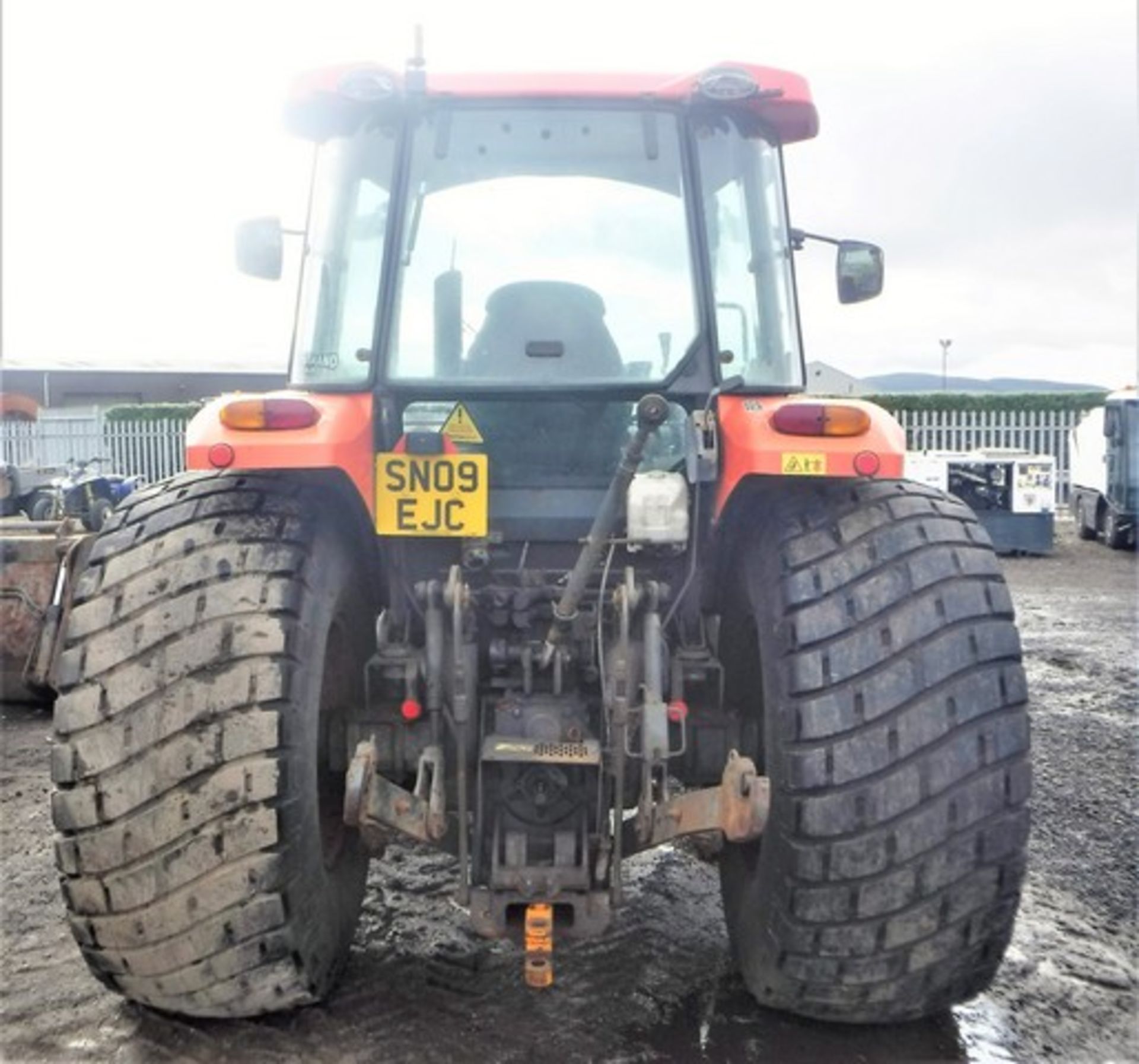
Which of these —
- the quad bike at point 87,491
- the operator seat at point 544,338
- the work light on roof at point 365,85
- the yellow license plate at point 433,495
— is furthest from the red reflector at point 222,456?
the quad bike at point 87,491

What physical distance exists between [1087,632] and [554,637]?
8.15 meters

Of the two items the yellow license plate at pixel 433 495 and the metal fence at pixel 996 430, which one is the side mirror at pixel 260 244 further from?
the metal fence at pixel 996 430

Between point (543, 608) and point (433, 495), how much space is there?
1.35 ft

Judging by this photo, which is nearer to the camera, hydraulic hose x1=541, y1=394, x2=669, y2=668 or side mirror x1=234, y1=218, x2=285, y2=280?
hydraulic hose x1=541, y1=394, x2=669, y2=668

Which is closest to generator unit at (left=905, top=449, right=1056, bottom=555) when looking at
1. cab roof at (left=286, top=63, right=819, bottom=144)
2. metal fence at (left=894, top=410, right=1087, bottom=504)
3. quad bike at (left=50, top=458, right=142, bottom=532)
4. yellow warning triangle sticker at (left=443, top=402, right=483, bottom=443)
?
metal fence at (left=894, top=410, right=1087, bottom=504)

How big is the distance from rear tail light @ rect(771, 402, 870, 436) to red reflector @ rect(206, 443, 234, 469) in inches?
53.4

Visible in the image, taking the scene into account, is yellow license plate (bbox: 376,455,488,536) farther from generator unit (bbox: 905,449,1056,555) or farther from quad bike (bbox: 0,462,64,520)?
generator unit (bbox: 905,449,1056,555)

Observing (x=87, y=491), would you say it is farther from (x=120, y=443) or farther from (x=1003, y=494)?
(x=1003, y=494)

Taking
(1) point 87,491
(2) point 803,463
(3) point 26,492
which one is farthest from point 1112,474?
(2) point 803,463

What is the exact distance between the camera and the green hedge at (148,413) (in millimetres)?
23453

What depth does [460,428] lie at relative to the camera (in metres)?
3.26

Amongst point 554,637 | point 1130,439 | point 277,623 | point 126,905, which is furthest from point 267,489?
point 1130,439

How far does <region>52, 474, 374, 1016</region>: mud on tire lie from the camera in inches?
108

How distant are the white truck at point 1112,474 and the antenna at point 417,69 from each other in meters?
14.2
